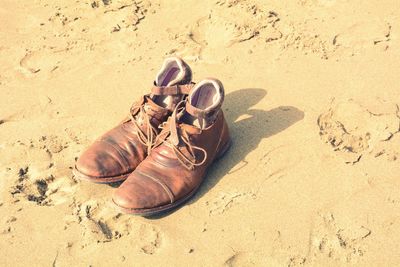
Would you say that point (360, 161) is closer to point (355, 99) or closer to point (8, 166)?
point (355, 99)

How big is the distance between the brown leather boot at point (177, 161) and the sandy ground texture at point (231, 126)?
0.11 m

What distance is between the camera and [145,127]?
9.09 ft

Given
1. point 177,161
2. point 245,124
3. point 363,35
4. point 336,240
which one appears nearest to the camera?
point 336,240

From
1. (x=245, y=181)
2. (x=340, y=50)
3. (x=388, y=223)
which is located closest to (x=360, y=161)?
(x=388, y=223)

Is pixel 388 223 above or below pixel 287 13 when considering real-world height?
below

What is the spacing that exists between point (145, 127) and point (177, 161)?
1.03ft

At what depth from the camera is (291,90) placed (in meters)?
3.29

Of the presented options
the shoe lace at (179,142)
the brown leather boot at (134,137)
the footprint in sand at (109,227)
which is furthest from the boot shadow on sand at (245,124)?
the brown leather boot at (134,137)

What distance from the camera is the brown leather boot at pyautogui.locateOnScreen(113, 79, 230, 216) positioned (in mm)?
2482

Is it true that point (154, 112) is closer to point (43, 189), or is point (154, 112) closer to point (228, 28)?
point (43, 189)

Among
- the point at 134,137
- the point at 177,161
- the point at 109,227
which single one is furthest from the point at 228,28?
the point at 109,227

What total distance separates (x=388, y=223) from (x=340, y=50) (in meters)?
1.53

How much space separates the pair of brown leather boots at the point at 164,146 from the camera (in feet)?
8.25

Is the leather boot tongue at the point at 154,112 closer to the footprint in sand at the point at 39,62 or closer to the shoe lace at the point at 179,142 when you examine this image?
the shoe lace at the point at 179,142
